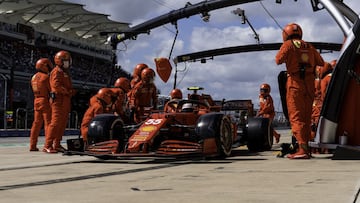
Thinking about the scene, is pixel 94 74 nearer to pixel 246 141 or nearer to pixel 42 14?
pixel 42 14

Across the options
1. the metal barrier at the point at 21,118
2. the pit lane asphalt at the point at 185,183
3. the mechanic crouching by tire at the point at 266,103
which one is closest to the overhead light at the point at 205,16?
the metal barrier at the point at 21,118

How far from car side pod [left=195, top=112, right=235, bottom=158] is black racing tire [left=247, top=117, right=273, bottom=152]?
6.20ft

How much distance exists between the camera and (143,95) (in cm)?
1182

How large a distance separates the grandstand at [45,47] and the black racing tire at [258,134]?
16.0m

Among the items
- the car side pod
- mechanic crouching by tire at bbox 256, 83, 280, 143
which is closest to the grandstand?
mechanic crouching by tire at bbox 256, 83, 280, 143

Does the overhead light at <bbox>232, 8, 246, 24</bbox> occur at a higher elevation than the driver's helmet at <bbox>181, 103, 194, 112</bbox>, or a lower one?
higher

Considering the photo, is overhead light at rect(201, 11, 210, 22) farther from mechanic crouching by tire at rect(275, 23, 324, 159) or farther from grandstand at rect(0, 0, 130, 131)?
mechanic crouching by tire at rect(275, 23, 324, 159)

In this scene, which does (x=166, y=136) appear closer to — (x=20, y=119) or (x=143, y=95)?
(x=143, y=95)

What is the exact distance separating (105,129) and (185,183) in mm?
3760

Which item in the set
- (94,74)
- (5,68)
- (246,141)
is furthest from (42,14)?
(246,141)

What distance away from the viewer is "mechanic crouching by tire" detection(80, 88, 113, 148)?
35.5 feet

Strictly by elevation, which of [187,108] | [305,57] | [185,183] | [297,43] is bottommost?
[185,183]

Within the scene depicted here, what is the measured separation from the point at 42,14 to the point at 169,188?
4100 centimetres

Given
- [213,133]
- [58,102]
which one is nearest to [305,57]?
[213,133]
